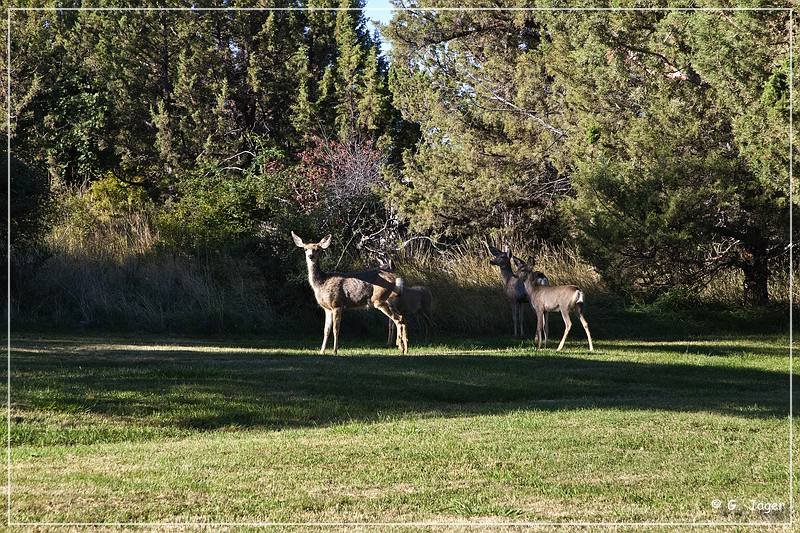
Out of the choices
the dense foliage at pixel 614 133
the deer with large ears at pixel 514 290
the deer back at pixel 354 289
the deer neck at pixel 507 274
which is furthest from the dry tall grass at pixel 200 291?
the deer back at pixel 354 289

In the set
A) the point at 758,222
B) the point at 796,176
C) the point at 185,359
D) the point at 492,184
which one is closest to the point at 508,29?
the point at 492,184

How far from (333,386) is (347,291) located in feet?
17.5

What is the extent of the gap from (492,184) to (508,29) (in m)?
5.12

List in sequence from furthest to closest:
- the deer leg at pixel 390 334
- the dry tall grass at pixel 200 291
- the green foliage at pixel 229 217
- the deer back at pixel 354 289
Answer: the green foliage at pixel 229 217 → the dry tall grass at pixel 200 291 → the deer leg at pixel 390 334 → the deer back at pixel 354 289

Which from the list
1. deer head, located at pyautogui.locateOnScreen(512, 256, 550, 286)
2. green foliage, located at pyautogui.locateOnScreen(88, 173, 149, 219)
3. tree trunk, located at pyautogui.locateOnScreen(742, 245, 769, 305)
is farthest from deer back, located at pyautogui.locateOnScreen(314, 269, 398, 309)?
green foliage, located at pyautogui.locateOnScreen(88, 173, 149, 219)

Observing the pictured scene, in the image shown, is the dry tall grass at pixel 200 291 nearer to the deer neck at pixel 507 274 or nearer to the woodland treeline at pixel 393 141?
the woodland treeline at pixel 393 141

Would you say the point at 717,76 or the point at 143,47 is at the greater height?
the point at 143,47

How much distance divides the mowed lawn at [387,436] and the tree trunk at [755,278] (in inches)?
358

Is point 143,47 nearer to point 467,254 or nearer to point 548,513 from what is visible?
point 467,254

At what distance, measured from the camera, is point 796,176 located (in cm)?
2127

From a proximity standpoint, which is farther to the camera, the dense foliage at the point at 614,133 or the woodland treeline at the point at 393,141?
the woodland treeline at the point at 393,141

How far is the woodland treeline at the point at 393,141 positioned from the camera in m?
25.5

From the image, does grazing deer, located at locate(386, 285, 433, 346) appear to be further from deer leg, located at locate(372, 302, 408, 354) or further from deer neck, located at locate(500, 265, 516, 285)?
deer neck, located at locate(500, 265, 516, 285)

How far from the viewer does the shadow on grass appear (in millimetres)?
12633
